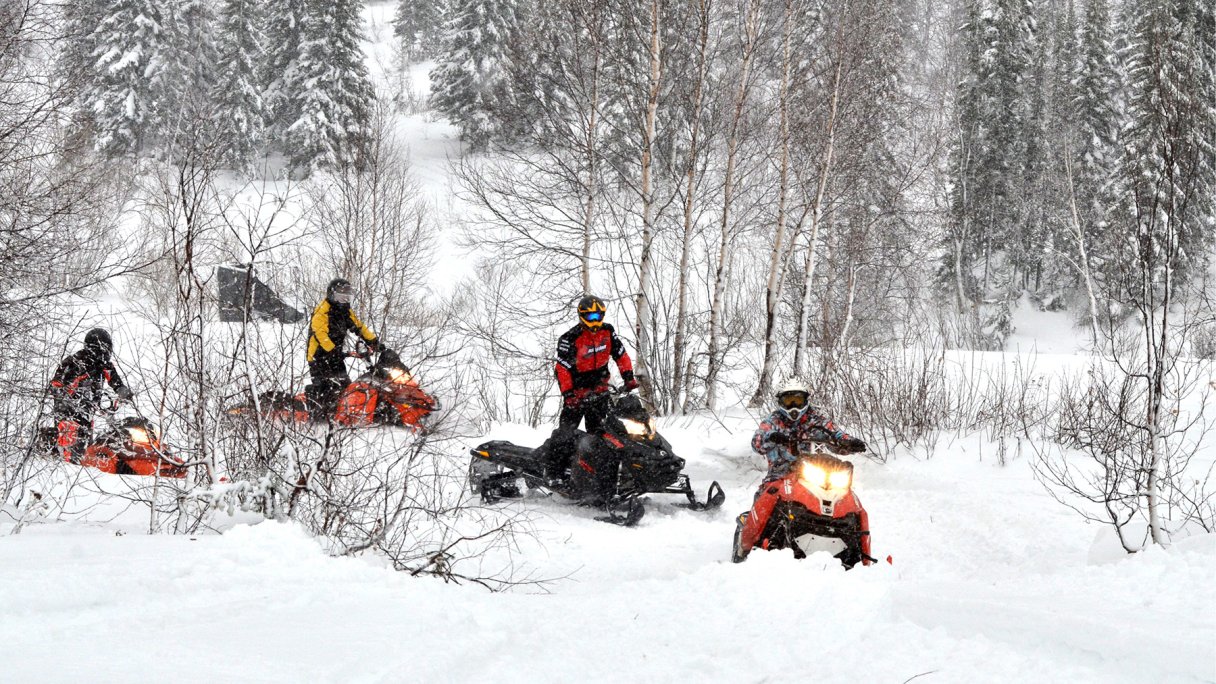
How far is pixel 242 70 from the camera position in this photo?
96.0 feet

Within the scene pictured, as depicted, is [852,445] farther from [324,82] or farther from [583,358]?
[324,82]

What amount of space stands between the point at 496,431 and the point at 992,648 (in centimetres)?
713

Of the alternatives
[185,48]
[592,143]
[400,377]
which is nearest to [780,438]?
[400,377]

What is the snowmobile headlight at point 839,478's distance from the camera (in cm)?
462

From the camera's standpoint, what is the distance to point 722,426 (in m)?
9.30

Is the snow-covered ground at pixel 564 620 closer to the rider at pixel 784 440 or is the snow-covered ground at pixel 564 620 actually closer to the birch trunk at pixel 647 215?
the rider at pixel 784 440

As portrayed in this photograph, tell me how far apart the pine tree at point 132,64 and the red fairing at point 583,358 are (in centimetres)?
2685

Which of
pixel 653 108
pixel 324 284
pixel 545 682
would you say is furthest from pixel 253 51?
pixel 545 682

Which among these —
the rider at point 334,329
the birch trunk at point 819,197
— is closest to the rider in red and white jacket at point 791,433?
the rider at point 334,329

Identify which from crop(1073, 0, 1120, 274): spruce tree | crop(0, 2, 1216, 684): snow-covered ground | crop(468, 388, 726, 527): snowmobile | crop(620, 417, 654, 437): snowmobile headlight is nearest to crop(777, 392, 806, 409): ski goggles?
crop(468, 388, 726, 527): snowmobile

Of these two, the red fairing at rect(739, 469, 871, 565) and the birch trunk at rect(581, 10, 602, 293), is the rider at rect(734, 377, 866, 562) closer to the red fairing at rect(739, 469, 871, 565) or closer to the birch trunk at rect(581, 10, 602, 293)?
the red fairing at rect(739, 469, 871, 565)

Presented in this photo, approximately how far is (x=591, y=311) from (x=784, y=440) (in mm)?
2331

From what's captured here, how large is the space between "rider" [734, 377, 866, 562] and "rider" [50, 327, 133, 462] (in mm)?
3819

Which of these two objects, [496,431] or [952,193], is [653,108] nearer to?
[496,431]
